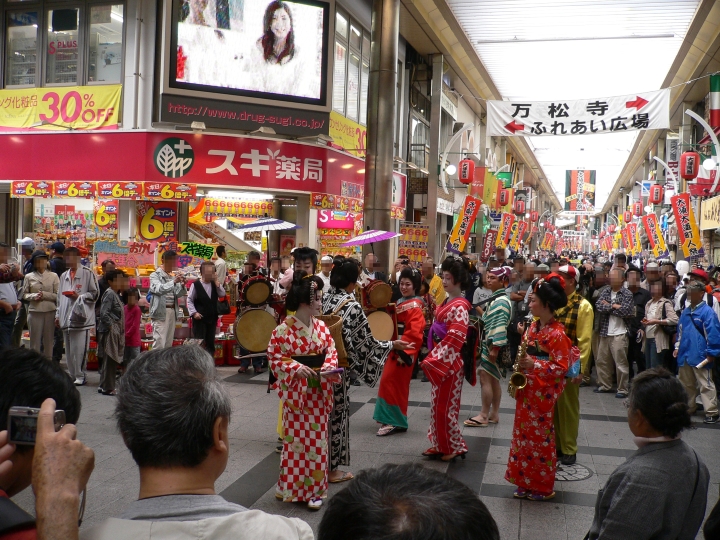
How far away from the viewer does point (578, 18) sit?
1709cm

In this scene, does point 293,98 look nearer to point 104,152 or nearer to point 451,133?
point 104,152

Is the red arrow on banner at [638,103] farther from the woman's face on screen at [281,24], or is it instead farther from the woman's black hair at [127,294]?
the woman's black hair at [127,294]

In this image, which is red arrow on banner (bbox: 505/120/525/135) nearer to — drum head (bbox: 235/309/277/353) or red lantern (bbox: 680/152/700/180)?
red lantern (bbox: 680/152/700/180)

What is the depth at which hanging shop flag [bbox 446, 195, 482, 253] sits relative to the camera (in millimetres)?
17828

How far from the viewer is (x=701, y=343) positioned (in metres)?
7.86

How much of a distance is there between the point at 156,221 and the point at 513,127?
7.67 meters

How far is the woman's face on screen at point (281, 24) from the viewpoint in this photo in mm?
14898

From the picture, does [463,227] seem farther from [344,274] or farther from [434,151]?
[344,274]

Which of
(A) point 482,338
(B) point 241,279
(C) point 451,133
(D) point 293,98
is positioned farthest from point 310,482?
(C) point 451,133

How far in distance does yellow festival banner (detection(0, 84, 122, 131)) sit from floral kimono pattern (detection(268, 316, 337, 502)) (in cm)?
1057

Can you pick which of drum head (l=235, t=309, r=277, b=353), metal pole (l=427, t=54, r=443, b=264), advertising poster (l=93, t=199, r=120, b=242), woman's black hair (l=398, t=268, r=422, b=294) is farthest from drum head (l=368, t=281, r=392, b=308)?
metal pole (l=427, t=54, r=443, b=264)

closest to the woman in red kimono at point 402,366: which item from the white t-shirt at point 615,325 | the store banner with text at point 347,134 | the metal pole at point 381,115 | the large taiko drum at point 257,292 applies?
the large taiko drum at point 257,292

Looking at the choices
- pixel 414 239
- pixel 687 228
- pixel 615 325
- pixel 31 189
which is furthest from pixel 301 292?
pixel 687 228

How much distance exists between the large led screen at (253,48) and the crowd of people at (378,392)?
4.09 meters
